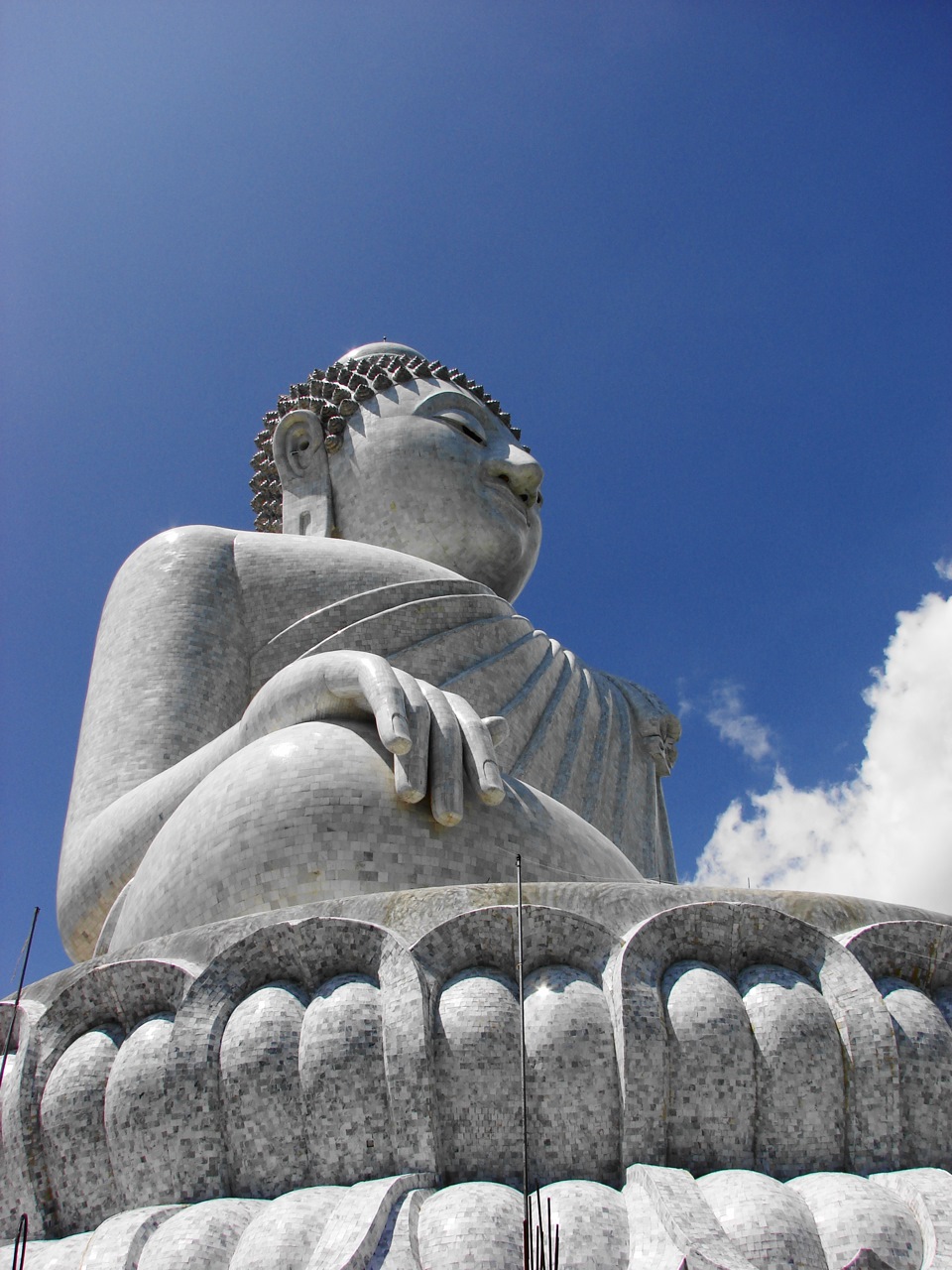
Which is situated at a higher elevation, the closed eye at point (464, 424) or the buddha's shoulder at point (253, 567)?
the closed eye at point (464, 424)

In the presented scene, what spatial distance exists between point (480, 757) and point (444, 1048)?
1.89 metres

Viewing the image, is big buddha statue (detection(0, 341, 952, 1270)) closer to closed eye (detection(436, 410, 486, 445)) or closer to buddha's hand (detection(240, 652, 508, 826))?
buddha's hand (detection(240, 652, 508, 826))

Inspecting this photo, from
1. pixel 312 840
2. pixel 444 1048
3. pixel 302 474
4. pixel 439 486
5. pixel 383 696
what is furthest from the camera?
pixel 302 474

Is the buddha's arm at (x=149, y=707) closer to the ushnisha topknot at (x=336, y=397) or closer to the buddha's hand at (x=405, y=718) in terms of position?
the buddha's hand at (x=405, y=718)

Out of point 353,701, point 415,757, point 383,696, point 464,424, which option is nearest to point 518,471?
point 464,424

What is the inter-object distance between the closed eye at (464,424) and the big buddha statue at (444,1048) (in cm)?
485

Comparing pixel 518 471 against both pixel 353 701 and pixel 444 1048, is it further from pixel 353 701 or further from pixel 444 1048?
pixel 444 1048

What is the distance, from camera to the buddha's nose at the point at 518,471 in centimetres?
1088

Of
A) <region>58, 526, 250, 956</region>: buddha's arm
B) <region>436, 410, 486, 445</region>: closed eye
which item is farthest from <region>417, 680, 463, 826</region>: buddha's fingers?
<region>436, 410, 486, 445</region>: closed eye

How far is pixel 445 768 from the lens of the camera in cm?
599

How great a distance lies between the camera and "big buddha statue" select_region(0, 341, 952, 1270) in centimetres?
399

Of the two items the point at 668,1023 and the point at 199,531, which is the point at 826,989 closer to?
the point at 668,1023

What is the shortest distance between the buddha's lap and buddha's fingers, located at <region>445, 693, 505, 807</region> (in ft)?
0.55

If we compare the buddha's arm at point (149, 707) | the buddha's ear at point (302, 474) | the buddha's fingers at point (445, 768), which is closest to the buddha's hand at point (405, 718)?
the buddha's fingers at point (445, 768)
